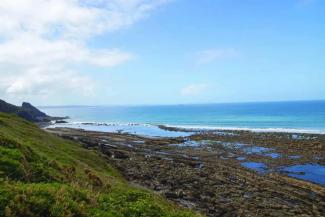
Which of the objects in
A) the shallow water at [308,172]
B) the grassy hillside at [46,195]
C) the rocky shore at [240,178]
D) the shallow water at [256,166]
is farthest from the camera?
the shallow water at [256,166]

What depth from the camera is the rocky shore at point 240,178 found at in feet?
108

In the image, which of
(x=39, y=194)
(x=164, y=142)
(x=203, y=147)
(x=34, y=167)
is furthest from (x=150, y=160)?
(x=39, y=194)

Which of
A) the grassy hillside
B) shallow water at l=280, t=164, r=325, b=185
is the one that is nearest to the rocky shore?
shallow water at l=280, t=164, r=325, b=185

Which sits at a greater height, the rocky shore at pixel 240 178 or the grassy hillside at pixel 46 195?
the grassy hillside at pixel 46 195

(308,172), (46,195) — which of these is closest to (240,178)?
(308,172)

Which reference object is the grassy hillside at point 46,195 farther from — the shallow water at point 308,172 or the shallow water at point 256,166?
the shallow water at point 256,166

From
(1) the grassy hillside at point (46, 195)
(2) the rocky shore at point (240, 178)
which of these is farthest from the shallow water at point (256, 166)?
(1) the grassy hillside at point (46, 195)

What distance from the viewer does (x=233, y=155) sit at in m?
69.9

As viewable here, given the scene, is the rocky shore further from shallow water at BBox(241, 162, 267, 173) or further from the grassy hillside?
the grassy hillside

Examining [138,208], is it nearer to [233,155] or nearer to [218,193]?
[218,193]

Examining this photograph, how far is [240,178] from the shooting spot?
147ft

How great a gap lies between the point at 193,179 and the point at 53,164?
2517cm

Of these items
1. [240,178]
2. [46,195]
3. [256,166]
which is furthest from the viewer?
[256,166]

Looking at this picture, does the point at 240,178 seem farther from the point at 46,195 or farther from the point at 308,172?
the point at 46,195
